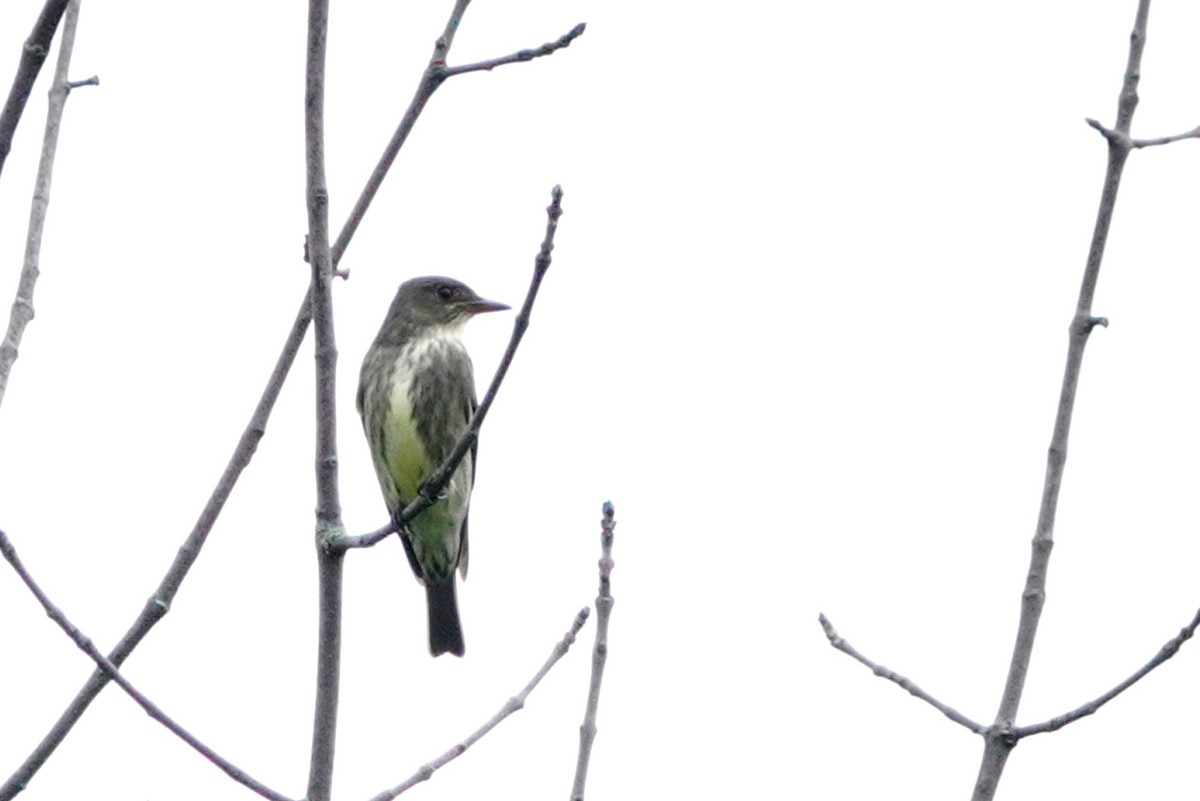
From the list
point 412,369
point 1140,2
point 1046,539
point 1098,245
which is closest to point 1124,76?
point 1140,2

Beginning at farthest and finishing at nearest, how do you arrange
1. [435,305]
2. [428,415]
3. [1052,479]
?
[435,305] < [428,415] < [1052,479]

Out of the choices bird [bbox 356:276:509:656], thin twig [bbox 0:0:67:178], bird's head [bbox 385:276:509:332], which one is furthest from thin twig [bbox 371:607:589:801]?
bird's head [bbox 385:276:509:332]

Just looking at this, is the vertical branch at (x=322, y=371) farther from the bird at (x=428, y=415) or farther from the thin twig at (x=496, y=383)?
the bird at (x=428, y=415)

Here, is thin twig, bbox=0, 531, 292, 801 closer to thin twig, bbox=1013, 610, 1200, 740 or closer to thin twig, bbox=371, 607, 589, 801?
thin twig, bbox=371, 607, 589, 801

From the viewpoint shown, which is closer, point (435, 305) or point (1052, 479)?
point (1052, 479)

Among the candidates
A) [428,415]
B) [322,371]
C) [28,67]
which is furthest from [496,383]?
[428,415]

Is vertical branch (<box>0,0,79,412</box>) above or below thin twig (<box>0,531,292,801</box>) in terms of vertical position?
above

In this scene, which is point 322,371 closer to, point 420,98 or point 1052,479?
point 420,98

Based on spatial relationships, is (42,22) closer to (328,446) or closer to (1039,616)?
(328,446)
